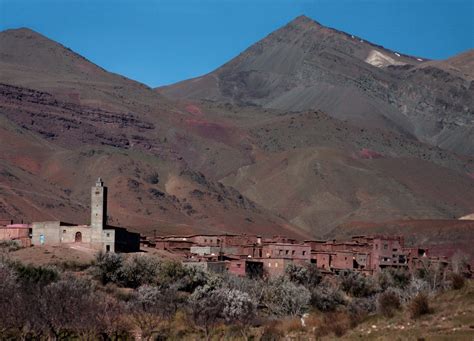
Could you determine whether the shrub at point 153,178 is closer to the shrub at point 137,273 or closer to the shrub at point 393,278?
the shrub at point 393,278

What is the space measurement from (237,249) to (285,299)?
31.4 meters

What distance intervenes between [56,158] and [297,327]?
15333cm

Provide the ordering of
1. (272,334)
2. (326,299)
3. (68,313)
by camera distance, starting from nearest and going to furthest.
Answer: (272,334), (68,313), (326,299)

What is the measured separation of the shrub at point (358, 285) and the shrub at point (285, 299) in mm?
7833

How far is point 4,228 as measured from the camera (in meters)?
91.4

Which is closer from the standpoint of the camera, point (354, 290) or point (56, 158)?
point (354, 290)

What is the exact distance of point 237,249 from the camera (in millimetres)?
92188

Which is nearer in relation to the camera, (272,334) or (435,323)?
(435,323)

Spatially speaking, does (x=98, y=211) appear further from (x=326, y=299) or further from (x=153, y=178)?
(x=153, y=178)

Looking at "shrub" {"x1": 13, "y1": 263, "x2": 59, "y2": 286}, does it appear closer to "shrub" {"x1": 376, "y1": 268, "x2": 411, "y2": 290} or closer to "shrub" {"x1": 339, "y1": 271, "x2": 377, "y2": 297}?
"shrub" {"x1": 339, "y1": 271, "x2": 377, "y2": 297}

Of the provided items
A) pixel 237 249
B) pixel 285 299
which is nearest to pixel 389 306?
pixel 285 299

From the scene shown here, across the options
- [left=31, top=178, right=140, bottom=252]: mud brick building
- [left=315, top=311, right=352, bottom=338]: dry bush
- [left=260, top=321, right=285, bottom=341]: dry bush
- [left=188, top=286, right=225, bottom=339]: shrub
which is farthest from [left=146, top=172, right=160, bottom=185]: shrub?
[left=315, top=311, right=352, bottom=338]: dry bush

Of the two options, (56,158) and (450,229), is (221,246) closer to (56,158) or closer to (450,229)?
(450,229)

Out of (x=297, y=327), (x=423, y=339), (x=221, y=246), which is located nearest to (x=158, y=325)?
(x=297, y=327)
